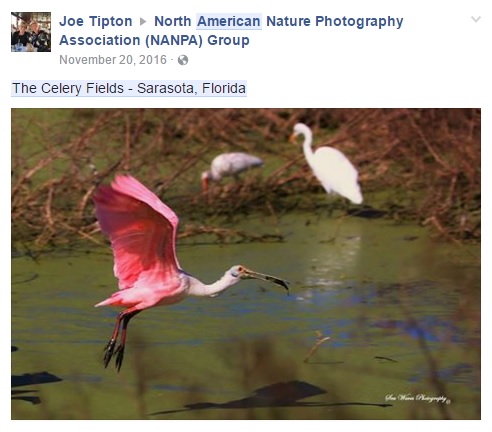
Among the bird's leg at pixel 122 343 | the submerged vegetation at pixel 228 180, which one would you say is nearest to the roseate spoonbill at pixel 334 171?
the submerged vegetation at pixel 228 180

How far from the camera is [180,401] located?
205 inches

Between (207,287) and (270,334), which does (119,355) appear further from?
(270,334)

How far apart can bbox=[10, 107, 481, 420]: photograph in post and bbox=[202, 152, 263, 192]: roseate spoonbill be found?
0.01 meters

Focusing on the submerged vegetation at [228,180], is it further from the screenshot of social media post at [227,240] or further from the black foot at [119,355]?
the black foot at [119,355]

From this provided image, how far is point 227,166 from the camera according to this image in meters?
8.77

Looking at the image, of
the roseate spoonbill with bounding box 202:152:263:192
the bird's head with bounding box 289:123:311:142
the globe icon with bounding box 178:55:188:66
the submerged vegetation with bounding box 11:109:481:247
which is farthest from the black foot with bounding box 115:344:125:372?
the bird's head with bounding box 289:123:311:142

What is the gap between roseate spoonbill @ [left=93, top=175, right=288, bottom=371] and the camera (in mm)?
5191

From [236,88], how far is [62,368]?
1.43 meters

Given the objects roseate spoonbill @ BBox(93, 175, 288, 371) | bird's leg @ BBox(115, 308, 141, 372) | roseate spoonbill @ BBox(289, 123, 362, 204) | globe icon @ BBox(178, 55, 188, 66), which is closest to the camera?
roseate spoonbill @ BBox(93, 175, 288, 371)

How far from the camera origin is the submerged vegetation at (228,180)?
7.96 metres

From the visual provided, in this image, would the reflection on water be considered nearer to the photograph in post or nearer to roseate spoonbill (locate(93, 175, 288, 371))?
the photograph in post

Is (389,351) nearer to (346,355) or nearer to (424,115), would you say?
(346,355)

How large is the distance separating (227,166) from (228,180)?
1.56 feet

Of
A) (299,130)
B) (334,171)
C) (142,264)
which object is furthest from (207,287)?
(299,130)
